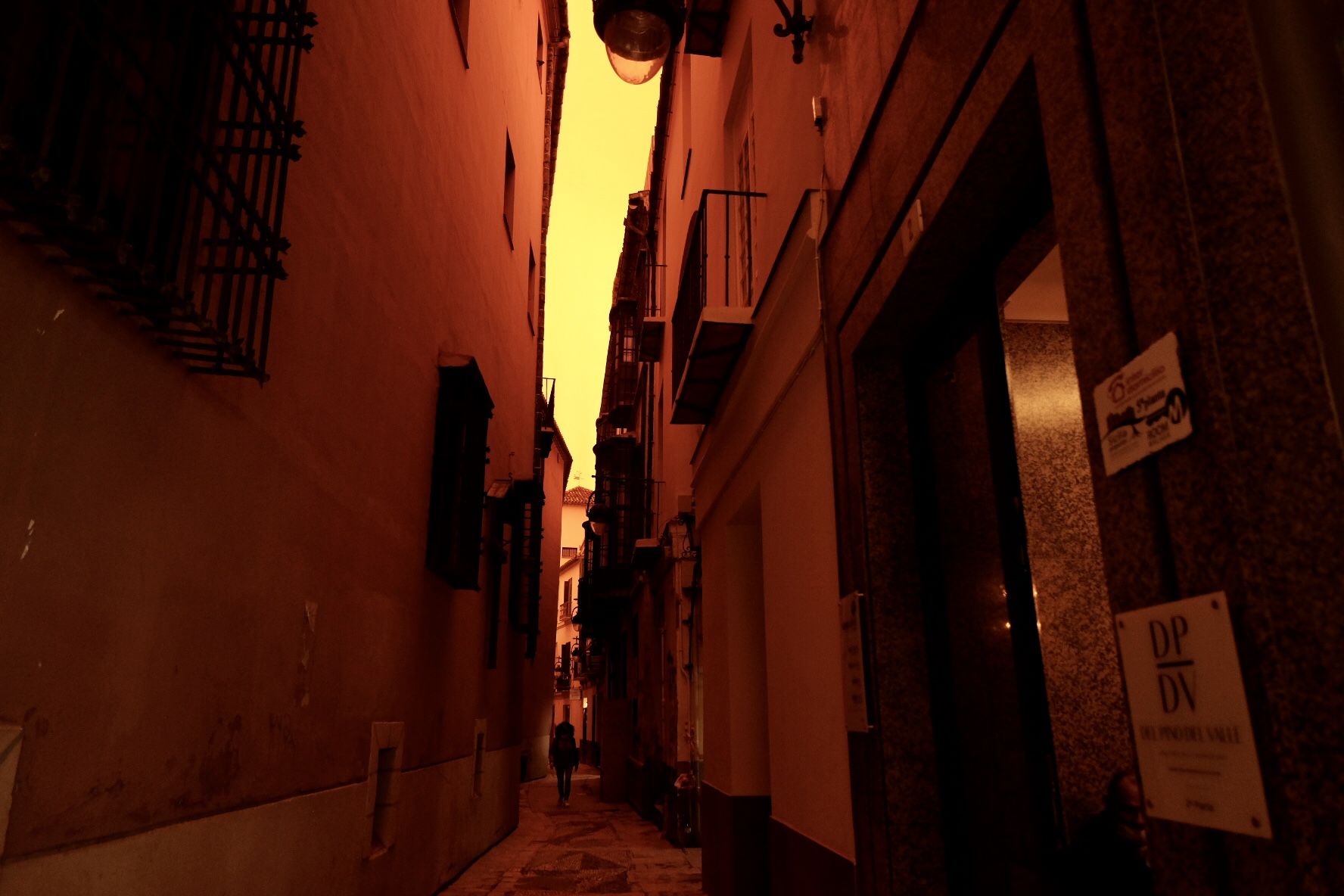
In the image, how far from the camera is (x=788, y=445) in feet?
19.4

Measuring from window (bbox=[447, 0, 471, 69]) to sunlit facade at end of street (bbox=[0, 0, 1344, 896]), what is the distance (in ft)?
0.62

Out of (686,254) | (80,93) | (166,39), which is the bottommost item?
(80,93)

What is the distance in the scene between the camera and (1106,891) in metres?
3.41

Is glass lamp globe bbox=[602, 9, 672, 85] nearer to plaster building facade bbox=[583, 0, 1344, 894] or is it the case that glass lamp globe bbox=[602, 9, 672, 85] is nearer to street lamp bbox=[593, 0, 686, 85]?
street lamp bbox=[593, 0, 686, 85]

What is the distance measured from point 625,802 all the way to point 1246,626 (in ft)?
63.8

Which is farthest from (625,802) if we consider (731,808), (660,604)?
(731,808)

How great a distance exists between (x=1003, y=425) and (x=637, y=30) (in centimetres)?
383

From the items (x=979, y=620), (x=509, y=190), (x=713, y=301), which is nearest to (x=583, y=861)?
(x=713, y=301)

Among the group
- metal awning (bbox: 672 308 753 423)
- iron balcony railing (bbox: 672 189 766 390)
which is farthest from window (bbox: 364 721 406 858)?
iron balcony railing (bbox: 672 189 766 390)

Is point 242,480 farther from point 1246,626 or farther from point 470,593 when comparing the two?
point 470,593

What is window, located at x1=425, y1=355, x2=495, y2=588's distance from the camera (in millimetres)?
8219

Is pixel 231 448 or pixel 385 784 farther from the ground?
pixel 231 448

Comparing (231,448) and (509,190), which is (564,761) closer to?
(509,190)

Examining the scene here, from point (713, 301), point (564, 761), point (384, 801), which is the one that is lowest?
point (564, 761)
